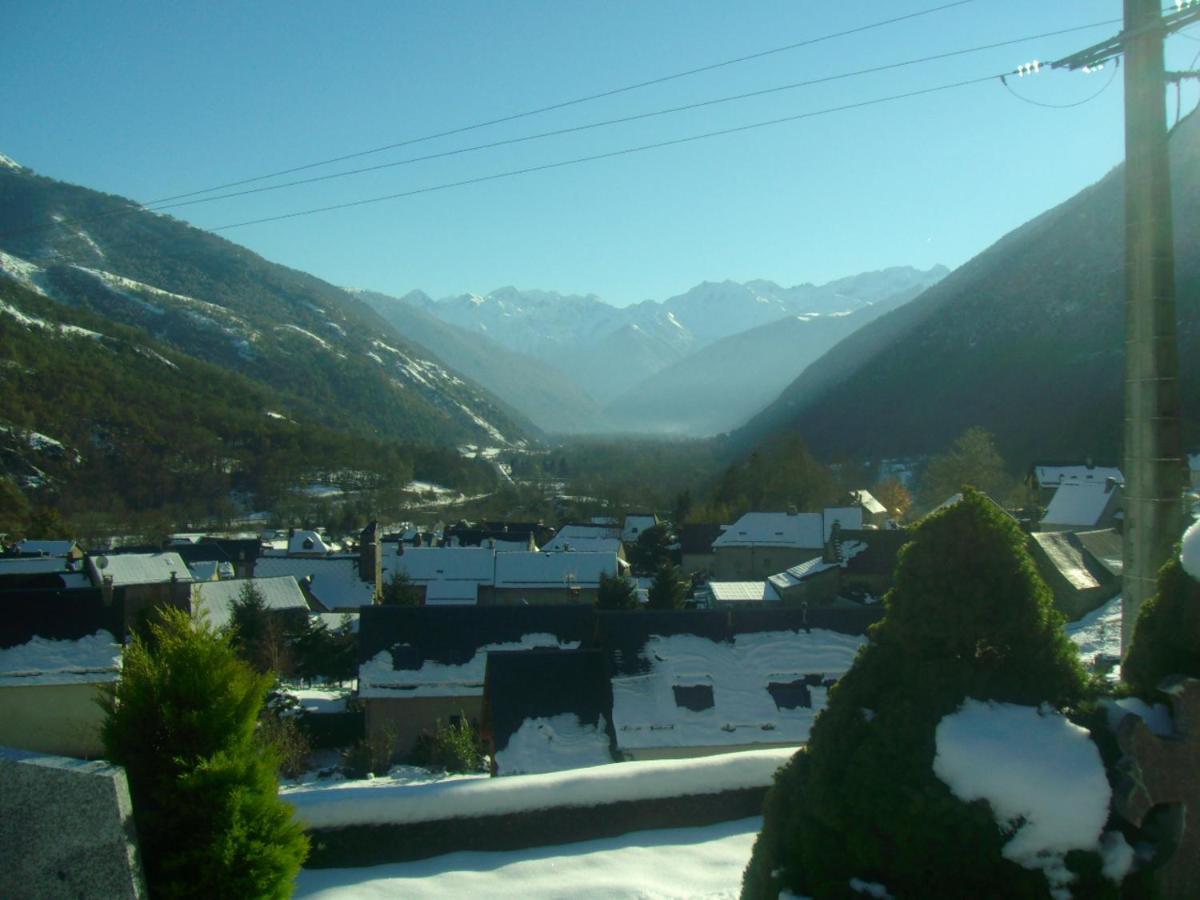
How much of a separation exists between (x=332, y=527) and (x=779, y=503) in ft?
137

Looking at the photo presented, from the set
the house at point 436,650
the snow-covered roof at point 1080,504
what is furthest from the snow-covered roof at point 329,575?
the snow-covered roof at point 1080,504

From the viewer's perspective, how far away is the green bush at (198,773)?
4441 millimetres

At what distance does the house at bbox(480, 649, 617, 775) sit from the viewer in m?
14.9

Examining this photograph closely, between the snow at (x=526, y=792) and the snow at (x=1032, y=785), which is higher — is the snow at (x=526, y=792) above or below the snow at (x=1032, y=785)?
below

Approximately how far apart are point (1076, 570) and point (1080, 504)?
19.4 metres

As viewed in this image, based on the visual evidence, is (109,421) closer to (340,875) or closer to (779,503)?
(779,503)

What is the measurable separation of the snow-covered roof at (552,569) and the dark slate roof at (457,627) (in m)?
19.0

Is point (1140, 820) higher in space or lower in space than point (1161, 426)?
lower

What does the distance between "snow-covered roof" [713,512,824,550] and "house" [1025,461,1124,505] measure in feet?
50.4

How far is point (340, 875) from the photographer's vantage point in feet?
18.6

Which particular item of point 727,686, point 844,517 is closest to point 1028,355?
point 844,517

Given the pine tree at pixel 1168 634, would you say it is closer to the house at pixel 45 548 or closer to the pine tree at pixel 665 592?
the pine tree at pixel 665 592

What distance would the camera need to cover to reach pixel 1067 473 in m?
55.2

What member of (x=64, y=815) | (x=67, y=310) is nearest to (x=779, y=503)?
(x=64, y=815)
